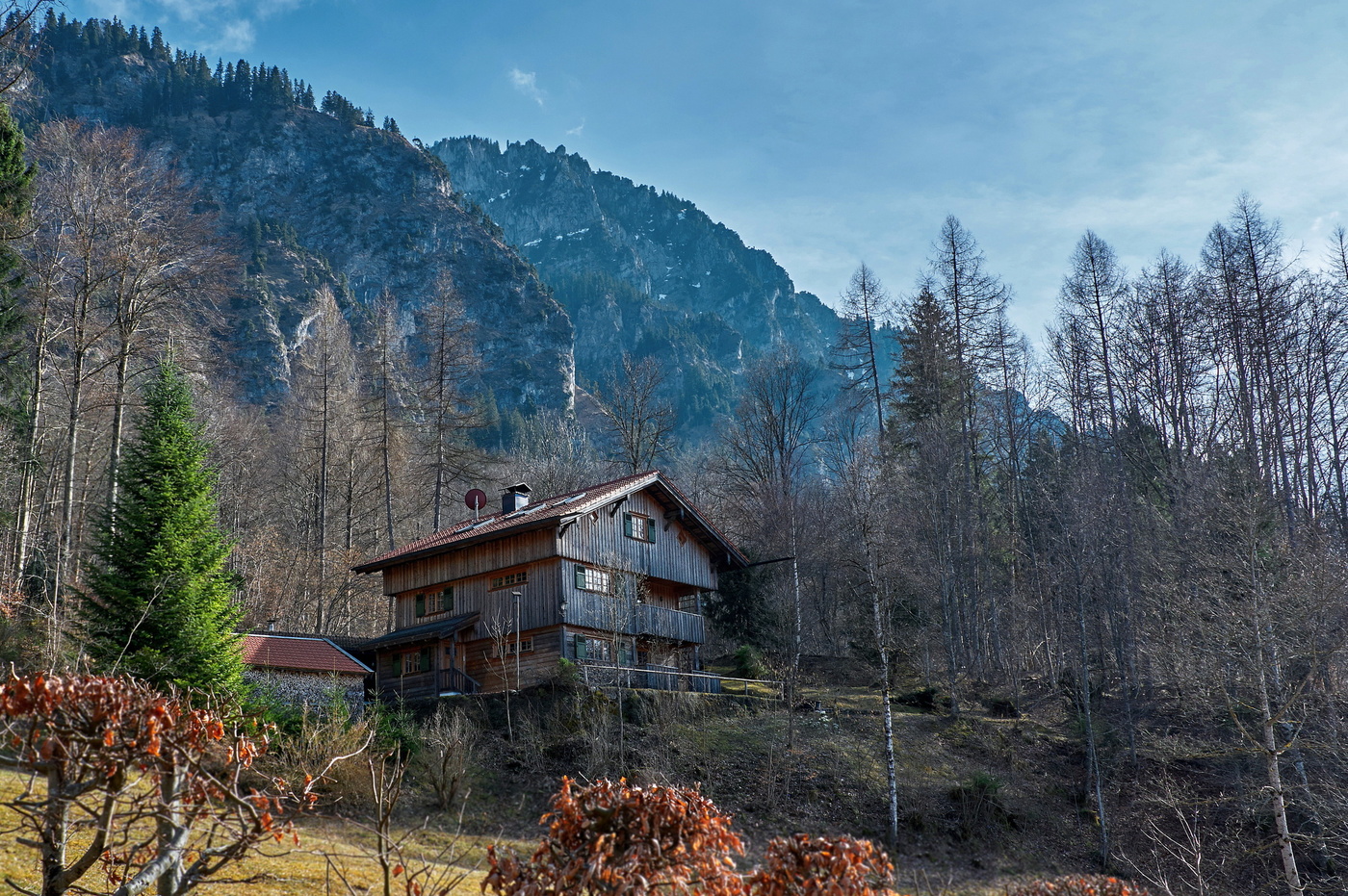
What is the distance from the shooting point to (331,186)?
5276 inches

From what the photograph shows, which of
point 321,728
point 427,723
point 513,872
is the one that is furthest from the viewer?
point 427,723

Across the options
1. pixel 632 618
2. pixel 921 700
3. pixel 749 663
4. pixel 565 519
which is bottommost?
pixel 921 700

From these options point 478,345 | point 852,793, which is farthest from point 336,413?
point 478,345

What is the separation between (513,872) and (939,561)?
3162 cm

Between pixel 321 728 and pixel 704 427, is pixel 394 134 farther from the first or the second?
pixel 321 728

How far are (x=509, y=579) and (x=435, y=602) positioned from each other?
350cm

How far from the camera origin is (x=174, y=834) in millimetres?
7102

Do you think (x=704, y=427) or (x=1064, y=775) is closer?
(x=1064, y=775)

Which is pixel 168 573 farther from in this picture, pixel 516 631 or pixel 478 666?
pixel 478 666

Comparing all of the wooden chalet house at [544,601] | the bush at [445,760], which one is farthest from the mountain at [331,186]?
the bush at [445,760]

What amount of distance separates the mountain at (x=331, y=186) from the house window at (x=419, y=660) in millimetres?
90183

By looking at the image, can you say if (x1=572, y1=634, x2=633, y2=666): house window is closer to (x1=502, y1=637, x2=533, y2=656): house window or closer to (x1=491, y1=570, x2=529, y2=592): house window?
(x1=502, y1=637, x2=533, y2=656): house window

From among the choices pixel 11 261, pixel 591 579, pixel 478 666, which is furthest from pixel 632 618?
pixel 11 261

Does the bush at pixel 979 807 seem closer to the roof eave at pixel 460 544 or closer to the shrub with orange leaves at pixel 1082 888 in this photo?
the roof eave at pixel 460 544
